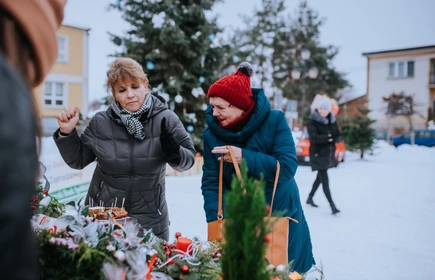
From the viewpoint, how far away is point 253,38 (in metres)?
28.9

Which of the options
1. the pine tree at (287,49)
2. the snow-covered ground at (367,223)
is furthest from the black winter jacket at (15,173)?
the pine tree at (287,49)

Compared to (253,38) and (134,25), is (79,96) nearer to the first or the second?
(253,38)

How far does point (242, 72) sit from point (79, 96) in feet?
93.6

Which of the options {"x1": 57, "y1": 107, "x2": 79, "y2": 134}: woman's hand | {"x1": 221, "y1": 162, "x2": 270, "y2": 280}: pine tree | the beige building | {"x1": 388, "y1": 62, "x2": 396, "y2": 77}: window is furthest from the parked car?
{"x1": 221, "y1": 162, "x2": 270, "y2": 280}: pine tree

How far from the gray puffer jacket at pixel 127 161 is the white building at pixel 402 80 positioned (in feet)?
113

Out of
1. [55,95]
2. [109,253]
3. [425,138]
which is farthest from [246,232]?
[55,95]

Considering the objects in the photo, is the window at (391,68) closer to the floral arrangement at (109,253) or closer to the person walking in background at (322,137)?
the person walking in background at (322,137)

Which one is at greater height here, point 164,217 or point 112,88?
point 112,88

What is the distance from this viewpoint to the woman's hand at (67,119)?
2369 millimetres

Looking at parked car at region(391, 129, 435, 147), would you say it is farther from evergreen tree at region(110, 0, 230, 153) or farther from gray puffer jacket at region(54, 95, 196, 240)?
gray puffer jacket at region(54, 95, 196, 240)

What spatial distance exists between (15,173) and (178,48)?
1068 centimetres

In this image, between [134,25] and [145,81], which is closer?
[145,81]

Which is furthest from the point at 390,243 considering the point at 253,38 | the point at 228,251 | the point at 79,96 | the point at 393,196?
the point at 79,96

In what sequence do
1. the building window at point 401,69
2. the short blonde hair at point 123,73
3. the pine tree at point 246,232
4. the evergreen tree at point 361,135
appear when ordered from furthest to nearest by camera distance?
the building window at point 401,69 < the evergreen tree at point 361,135 < the short blonde hair at point 123,73 < the pine tree at point 246,232
